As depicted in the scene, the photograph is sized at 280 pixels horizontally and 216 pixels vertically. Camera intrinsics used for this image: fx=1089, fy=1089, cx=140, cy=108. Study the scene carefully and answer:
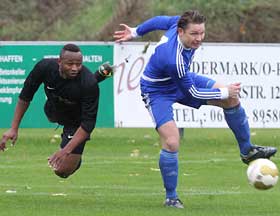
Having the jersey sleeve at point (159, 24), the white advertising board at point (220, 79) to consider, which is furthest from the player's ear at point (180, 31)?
the white advertising board at point (220, 79)

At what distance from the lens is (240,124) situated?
12.6 metres

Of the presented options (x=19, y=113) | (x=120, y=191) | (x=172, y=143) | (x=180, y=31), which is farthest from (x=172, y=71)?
(x=120, y=191)

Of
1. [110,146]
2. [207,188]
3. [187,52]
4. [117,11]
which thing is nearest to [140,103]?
[110,146]

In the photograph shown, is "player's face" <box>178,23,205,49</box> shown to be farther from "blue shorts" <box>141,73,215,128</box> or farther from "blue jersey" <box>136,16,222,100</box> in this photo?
"blue shorts" <box>141,73,215,128</box>

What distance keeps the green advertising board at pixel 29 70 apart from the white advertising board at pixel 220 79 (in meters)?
0.17

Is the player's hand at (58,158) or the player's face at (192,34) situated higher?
the player's face at (192,34)

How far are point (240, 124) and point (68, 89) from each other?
2.03 m

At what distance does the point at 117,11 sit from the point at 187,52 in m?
25.2

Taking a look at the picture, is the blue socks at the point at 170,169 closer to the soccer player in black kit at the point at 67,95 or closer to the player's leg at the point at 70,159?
the soccer player in black kit at the point at 67,95

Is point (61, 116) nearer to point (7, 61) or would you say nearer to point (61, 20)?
point (7, 61)

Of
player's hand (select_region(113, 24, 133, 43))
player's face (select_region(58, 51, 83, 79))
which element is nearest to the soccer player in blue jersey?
player's hand (select_region(113, 24, 133, 43))

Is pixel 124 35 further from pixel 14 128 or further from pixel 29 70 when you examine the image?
pixel 29 70

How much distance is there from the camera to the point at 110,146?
1981 cm

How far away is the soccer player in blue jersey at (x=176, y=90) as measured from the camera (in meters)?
11.8
